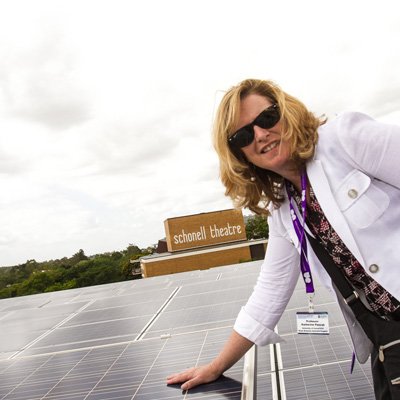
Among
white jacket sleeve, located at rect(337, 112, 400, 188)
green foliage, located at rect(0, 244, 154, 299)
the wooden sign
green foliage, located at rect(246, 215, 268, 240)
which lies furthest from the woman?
green foliage, located at rect(246, 215, 268, 240)

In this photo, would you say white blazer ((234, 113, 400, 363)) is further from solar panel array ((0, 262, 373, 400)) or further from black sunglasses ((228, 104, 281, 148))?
solar panel array ((0, 262, 373, 400))

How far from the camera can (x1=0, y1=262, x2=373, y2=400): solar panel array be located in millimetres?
2367

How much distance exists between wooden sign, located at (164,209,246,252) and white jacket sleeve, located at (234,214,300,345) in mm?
40996

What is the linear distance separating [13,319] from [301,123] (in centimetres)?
535

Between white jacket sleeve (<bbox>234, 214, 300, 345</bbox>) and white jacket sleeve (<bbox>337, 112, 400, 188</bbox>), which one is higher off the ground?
white jacket sleeve (<bbox>337, 112, 400, 188</bbox>)

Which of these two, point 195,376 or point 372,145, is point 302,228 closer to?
point 372,145

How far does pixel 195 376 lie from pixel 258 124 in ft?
4.39

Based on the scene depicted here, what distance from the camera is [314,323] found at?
2504mm

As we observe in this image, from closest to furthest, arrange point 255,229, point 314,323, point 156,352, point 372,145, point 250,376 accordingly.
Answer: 1. point 372,145
2. point 250,376
3. point 314,323
4. point 156,352
5. point 255,229

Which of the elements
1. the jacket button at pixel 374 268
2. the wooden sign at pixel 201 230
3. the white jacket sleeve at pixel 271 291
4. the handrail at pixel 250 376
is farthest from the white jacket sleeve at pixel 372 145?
the wooden sign at pixel 201 230

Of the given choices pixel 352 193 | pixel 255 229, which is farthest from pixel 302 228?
pixel 255 229

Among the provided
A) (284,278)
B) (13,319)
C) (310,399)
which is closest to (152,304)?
(13,319)

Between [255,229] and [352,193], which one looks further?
[255,229]

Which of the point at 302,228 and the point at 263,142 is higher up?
the point at 263,142
